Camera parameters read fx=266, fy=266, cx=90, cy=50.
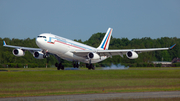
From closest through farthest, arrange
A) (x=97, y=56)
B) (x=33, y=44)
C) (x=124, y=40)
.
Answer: (x=97, y=56)
(x=33, y=44)
(x=124, y=40)

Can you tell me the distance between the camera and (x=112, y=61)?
8925 centimetres

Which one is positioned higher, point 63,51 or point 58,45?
point 58,45

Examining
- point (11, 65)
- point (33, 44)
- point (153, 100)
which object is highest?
point (33, 44)

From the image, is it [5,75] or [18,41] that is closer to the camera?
[5,75]

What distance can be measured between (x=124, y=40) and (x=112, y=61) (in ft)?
195

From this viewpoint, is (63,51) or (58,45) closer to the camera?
(58,45)

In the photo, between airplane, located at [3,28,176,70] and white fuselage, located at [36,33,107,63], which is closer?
white fuselage, located at [36,33,107,63]

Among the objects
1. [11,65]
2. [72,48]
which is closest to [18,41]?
[11,65]

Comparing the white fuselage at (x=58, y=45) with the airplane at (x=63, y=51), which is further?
the airplane at (x=63, y=51)

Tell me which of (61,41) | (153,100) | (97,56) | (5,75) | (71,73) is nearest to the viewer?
(153,100)

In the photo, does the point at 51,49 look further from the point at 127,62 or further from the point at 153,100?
the point at 127,62

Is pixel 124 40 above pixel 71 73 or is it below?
above

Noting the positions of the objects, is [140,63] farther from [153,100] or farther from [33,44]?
[153,100]

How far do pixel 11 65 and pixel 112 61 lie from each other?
32535mm
